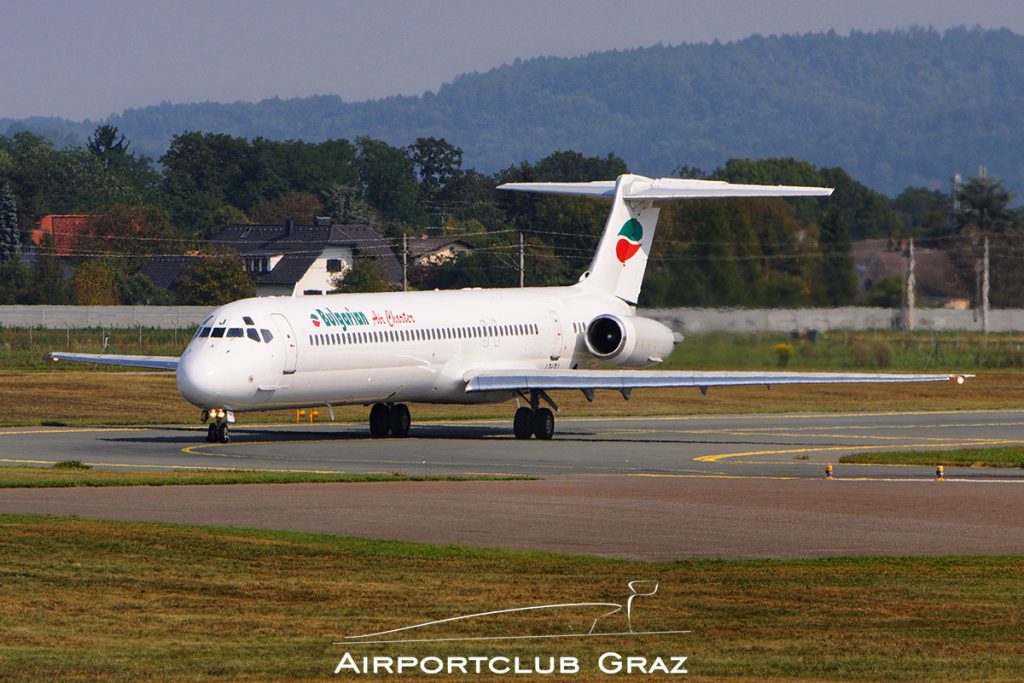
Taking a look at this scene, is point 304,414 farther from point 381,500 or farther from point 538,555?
point 538,555

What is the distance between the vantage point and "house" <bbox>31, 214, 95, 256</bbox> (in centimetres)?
11981

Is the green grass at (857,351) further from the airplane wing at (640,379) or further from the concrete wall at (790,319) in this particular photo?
the airplane wing at (640,379)

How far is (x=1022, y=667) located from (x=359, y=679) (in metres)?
5.41

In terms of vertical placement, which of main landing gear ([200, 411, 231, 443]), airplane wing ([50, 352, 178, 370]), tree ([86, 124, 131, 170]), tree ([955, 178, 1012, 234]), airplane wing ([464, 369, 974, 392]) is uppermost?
tree ([86, 124, 131, 170])

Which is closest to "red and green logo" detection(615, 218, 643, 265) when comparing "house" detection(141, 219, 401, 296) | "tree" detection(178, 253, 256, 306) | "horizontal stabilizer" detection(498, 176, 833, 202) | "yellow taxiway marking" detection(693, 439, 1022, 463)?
"horizontal stabilizer" detection(498, 176, 833, 202)

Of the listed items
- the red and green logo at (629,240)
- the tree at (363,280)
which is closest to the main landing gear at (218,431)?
the red and green logo at (629,240)

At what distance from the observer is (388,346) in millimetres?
40156

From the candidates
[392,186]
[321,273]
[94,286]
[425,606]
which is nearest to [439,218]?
[392,186]

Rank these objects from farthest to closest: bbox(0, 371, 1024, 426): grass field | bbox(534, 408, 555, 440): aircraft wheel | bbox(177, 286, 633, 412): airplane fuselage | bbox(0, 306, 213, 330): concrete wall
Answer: bbox(0, 306, 213, 330): concrete wall
bbox(0, 371, 1024, 426): grass field
bbox(534, 408, 555, 440): aircraft wheel
bbox(177, 286, 633, 412): airplane fuselage

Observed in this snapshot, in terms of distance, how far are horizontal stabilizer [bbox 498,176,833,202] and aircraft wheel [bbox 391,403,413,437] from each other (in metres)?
8.18

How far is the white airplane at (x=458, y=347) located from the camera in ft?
122

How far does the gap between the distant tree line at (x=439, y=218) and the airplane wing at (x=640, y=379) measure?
38.5 ft

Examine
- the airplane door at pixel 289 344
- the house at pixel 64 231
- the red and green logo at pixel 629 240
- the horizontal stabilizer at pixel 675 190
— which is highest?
the house at pixel 64 231

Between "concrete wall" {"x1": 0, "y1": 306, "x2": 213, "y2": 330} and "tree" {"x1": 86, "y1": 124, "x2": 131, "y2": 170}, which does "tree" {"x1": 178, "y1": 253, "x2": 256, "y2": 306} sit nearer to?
"concrete wall" {"x1": 0, "y1": 306, "x2": 213, "y2": 330}
